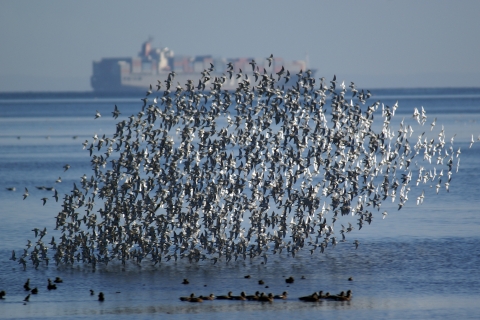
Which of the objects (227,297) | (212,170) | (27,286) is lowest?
(27,286)

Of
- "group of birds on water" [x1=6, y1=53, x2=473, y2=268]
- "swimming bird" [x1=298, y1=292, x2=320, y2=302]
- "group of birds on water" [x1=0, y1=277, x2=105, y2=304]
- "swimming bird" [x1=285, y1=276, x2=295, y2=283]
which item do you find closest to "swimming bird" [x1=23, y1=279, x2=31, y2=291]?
"group of birds on water" [x1=0, y1=277, x2=105, y2=304]

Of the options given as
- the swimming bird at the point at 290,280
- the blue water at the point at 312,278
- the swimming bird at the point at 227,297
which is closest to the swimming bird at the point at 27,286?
the blue water at the point at 312,278

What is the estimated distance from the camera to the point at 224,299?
14.9 meters

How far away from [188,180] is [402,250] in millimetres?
5054

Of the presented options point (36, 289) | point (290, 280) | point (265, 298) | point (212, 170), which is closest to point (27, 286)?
point (36, 289)

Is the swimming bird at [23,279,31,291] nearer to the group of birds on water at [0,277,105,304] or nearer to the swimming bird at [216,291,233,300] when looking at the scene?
the group of birds on water at [0,277,105,304]

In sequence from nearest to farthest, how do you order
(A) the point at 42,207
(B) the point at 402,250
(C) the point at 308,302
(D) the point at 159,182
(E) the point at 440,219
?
1. (C) the point at 308,302
2. (D) the point at 159,182
3. (B) the point at 402,250
4. (E) the point at 440,219
5. (A) the point at 42,207

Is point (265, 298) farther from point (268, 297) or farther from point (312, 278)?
point (312, 278)

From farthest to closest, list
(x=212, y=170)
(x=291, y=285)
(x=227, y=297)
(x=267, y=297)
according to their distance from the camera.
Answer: (x=212, y=170) < (x=291, y=285) < (x=227, y=297) < (x=267, y=297)

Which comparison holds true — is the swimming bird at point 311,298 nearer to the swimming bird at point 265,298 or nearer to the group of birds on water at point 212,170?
the swimming bird at point 265,298

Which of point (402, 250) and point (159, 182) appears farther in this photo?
point (402, 250)

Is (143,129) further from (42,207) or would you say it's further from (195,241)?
(42,207)

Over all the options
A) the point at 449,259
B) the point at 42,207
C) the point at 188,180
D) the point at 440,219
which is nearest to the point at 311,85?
the point at 188,180

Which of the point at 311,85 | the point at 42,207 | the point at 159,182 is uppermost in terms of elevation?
the point at 311,85
